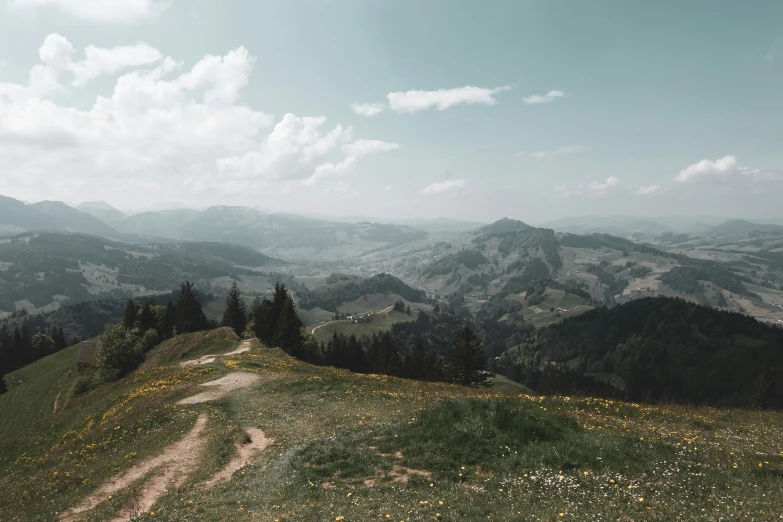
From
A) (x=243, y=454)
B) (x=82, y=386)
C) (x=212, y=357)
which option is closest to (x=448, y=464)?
(x=243, y=454)

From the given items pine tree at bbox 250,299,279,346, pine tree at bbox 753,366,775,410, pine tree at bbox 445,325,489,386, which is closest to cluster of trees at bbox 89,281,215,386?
pine tree at bbox 250,299,279,346

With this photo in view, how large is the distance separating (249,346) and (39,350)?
140 metres

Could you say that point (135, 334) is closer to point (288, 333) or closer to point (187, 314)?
point (187, 314)

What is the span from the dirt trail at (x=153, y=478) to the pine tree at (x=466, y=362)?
6322 centimetres

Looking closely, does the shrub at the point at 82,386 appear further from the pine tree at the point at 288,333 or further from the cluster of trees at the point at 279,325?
the pine tree at the point at 288,333

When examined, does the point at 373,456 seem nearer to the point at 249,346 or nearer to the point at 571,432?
the point at 571,432

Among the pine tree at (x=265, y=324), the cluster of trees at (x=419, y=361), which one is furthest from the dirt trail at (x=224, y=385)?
the cluster of trees at (x=419, y=361)

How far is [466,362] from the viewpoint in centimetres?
8262

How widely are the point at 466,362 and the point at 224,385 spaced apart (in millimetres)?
54620

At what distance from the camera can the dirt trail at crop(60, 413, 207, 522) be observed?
59.0 feet

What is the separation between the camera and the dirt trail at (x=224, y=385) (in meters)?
35.9

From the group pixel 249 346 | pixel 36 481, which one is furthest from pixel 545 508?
pixel 249 346

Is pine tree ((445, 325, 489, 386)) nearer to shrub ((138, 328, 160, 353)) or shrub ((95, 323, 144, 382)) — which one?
shrub ((95, 323, 144, 382))

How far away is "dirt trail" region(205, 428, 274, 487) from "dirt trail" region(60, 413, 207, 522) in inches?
78.1
